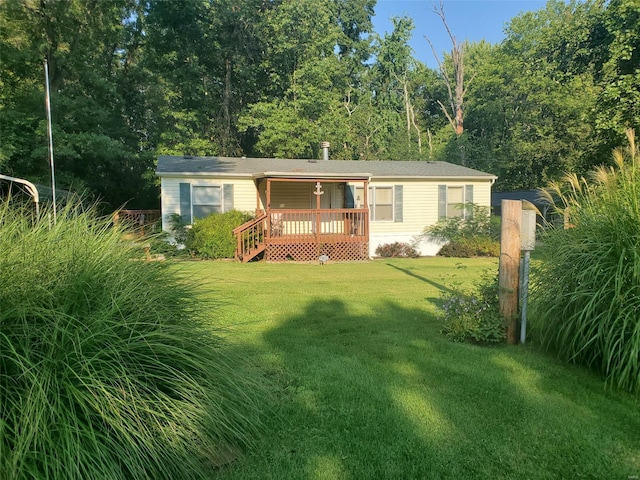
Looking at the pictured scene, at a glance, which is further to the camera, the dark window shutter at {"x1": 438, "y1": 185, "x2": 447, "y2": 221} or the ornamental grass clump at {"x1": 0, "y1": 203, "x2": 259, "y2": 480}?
the dark window shutter at {"x1": 438, "y1": 185, "x2": 447, "y2": 221}

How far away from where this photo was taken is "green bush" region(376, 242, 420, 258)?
16.1 meters

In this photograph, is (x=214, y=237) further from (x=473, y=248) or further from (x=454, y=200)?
(x=454, y=200)

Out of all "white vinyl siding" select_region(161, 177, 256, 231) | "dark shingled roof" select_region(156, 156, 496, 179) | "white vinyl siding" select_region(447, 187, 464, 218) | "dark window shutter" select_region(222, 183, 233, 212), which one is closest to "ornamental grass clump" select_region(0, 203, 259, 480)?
"dark shingled roof" select_region(156, 156, 496, 179)

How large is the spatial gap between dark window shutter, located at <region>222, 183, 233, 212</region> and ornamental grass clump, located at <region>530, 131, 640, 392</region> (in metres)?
12.0

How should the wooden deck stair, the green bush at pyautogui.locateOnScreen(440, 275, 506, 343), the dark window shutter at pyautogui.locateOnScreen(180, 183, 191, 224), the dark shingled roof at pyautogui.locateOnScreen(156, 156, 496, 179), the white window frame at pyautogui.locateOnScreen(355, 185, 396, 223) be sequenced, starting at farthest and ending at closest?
1. the white window frame at pyautogui.locateOnScreen(355, 185, 396, 223)
2. the dark shingled roof at pyautogui.locateOnScreen(156, 156, 496, 179)
3. the dark window shutter at pyautogui.locateOnScreen(180, 183, 191, 224)
4. the wooden deck stair
5. the green bush at pyautogui.locateOnScreen(440, 275, 506, 343)

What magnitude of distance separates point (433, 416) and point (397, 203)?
1387 cm

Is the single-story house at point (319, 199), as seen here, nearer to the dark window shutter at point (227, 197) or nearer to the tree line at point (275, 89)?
the dark window shutter at point (227, 197)

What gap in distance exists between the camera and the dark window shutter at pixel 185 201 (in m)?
14.7

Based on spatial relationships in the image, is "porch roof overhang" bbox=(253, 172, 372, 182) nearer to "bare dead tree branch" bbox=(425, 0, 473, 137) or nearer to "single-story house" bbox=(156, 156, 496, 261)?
"single-story house" bbox=(156, 156, 496, 261)

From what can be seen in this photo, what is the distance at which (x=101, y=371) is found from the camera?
2.20 metres

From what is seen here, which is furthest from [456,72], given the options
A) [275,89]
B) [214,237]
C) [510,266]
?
[510,266]

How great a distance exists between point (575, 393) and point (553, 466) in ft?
4.12

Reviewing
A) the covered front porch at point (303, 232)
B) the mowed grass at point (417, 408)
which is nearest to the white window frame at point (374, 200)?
the covered front porch at point (303, 232)

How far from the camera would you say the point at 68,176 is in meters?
17.9
